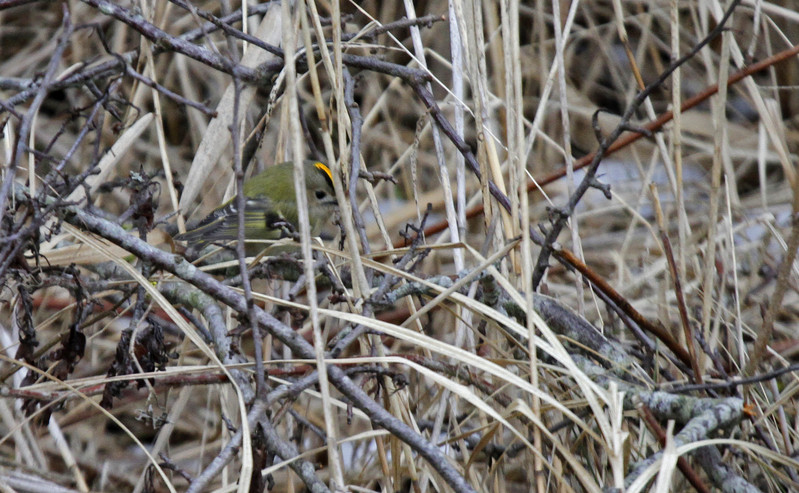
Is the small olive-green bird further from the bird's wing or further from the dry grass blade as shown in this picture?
the dry grass blade

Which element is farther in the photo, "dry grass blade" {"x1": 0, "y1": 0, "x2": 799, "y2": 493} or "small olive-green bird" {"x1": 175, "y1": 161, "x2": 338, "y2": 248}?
"small olive-green bird" {"x1": 175, "y1": 161, "x2": 338, "y2": 248}

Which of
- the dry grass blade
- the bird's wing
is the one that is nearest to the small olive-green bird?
the bird's wing

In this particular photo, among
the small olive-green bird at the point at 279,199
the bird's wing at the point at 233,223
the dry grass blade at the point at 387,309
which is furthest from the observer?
the small olive-green bird at the point at 279,199

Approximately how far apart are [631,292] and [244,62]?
1595 millimetres

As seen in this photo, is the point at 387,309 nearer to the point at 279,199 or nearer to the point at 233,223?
the point at 233,223

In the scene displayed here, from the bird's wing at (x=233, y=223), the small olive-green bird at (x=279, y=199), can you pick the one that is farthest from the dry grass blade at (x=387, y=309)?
the small olive-green bird at (x=279, y=199)

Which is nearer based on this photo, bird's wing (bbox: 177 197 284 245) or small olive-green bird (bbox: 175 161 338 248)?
bird's wing (bbox: 177 197 284 245)

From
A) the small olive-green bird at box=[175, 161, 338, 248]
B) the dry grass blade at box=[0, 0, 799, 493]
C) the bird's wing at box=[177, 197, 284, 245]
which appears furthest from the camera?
the small olive-green bird at box=[175, 161, 338, 248]

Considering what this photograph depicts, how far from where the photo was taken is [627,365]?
170 cm

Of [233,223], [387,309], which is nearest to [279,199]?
[233,223]

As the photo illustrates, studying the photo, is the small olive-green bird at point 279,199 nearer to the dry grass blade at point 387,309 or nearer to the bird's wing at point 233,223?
the bird's wing at point 233,223

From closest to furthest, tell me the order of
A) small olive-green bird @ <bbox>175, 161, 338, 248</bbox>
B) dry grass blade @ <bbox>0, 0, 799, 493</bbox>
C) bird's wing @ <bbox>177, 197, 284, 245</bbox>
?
dry grass blade @ <bbox>0, 0, 799, 493</bbox>, bird's wing @ <bbox>177, 197, 284, 245</bbox>, small olive-green bird @ <bbox>175, 161, 338, 248</bbox>

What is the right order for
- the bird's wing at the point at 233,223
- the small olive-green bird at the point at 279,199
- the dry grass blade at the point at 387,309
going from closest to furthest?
1. the dry grass blade at the point at 387,309
2. the bird's wing at the point at 233,223
3. the small olive-green bird at the point at 279,199

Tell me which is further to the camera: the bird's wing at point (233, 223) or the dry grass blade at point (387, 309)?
the bird's wing at point (233, 223)
